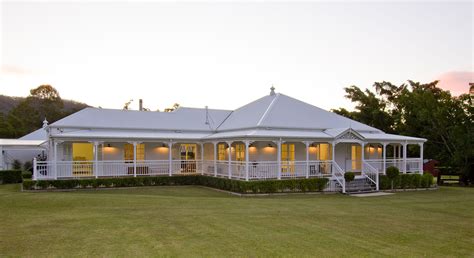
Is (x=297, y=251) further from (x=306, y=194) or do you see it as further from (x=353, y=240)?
(x=306, y=194)

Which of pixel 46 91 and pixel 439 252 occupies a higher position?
pixel 46 91

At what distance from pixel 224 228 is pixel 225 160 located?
1624 centimetres

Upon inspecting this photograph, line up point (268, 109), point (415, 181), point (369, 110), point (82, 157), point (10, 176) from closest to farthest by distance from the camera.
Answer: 1. point (415, 181)
2. point (82, 157)
3. point (268, 109)
4. point (10, 176)
5. point (369, 110)

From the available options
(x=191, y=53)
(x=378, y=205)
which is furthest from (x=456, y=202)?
(x=191, y=53)

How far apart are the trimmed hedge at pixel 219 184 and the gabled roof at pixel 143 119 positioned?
18.1 feet

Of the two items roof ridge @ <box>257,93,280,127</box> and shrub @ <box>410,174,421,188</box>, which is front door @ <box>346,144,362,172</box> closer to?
shrub @ <box>410,174,421,188</box>

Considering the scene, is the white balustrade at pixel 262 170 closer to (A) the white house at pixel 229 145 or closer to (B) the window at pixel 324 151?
(A) the white house at pixel 229 145

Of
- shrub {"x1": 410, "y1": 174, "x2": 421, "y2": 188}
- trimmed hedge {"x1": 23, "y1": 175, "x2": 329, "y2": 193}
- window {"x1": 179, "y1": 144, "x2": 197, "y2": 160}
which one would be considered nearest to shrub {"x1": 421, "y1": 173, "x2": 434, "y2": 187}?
shrub {"x1": 410, "y1": 174, "x2": 421, "y2": 188}

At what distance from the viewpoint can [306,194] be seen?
72.1 feet

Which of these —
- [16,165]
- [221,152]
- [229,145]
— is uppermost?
[229,145]

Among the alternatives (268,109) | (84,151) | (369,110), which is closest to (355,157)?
(268,109)

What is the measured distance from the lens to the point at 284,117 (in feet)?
90.0

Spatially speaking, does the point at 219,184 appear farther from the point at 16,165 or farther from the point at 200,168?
the point at 16,165

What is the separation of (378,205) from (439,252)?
322 inches
